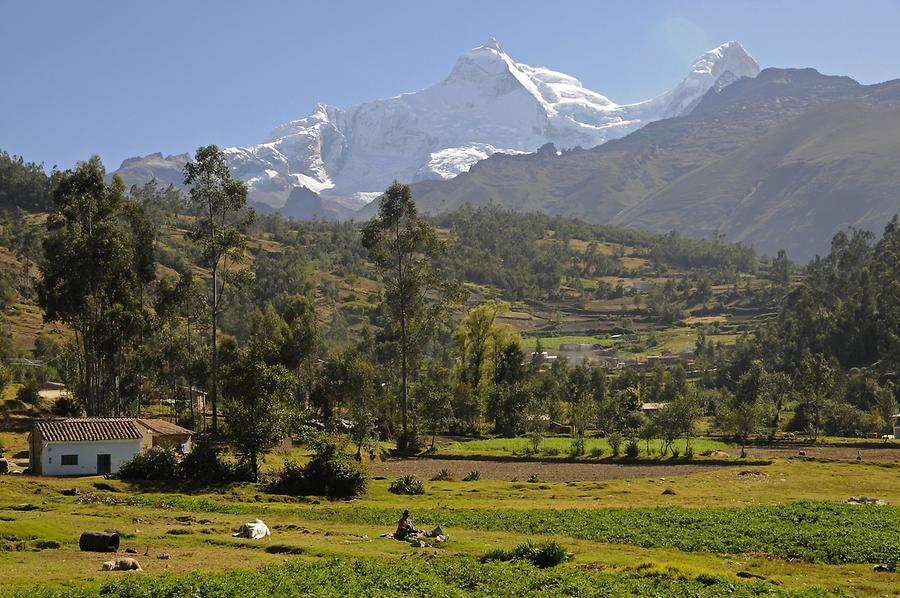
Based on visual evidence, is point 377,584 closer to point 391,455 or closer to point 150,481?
point 150,481

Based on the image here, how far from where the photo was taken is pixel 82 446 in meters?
53.2

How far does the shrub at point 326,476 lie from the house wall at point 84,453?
10.4 metres

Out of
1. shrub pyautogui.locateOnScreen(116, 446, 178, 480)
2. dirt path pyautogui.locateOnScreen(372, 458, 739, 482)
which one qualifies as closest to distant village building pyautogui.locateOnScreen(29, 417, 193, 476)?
shrub pyautogui.locateOnScreen(116, 446, 178, 480)

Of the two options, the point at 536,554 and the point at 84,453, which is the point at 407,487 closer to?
the point at 84,453

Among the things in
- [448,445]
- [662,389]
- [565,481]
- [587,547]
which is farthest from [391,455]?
[662,389]

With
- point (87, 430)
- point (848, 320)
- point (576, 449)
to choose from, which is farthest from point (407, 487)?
point (848, 320)

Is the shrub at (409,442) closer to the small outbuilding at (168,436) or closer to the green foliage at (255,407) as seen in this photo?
the small outbuilding at (168,436)

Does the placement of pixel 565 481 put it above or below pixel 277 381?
below

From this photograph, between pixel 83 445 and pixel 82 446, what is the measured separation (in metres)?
0.08

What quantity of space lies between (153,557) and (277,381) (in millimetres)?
26090

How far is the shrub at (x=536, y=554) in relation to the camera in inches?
1169

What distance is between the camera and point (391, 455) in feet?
246

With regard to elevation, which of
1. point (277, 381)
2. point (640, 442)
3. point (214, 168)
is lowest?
point (640, 442)

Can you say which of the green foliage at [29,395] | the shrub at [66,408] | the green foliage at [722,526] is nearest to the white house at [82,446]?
the green foliage at [722,526]
